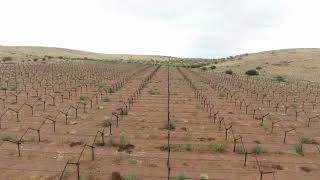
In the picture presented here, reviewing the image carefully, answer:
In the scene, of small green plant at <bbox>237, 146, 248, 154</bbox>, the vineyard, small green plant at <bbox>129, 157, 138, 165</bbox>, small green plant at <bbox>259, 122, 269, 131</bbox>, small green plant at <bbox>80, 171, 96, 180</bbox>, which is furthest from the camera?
small green plant at <bbox>259, 122, 269, 131</bbox>

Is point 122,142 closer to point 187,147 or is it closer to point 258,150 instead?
point 187,147

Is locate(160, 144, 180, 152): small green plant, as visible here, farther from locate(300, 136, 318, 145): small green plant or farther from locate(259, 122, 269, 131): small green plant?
locate(259, 122, 269, 131): small green plant

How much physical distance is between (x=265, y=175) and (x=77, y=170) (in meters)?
5.24

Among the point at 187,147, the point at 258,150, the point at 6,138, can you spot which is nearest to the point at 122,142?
the point at 187,147

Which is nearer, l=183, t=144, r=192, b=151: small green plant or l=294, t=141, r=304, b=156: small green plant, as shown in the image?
l=183, t=144, r=192, b=151: small green plant

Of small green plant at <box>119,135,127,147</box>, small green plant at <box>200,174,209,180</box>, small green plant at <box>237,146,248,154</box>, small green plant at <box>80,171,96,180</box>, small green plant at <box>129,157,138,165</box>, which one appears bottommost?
small green plant at <box>200,174,209,180</box>

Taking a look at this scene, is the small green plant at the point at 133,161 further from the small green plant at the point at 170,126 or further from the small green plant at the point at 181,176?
the small green plant at the point at 170,126

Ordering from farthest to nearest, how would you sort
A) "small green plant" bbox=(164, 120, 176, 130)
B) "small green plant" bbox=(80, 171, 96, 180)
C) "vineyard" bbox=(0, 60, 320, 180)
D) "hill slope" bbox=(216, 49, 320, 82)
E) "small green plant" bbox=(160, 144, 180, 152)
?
"hill slope" bbox=(216, 49, 320, 82) < "small green plant" bbox=(164, 120, 176, 130) < "small green plant" bbox=(160, 144, 180, 152) < "vineyard" bbox=(0, 60, 320, 180) < "small green plant" bbox=(80, 171, 96, 180)

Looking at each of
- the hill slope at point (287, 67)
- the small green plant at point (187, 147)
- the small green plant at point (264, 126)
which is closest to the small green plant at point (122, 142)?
the small green plant at point (187, 147)

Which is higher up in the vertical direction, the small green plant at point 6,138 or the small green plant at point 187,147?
the small green plant at point 6,138

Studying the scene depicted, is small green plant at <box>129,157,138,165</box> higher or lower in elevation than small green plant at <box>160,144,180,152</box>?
lower

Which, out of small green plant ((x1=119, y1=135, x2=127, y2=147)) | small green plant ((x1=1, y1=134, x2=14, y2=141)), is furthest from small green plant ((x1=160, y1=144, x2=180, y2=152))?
small green plant ((x1=1, y1=134, x2=14, y2=141))

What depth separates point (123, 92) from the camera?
29.0m

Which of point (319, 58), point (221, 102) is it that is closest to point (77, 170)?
point (221, 102)
